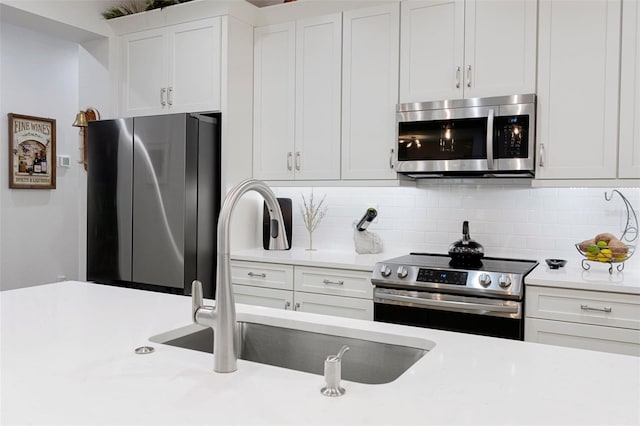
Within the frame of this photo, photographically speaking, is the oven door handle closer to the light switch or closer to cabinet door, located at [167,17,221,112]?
cabinet door, located at [167,17,221,112]

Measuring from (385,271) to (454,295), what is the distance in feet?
1.33

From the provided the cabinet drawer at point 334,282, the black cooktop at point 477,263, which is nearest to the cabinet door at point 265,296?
the cabinet drawer at point 334,282

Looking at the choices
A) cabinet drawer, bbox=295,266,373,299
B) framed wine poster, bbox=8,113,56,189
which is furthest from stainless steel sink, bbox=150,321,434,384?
framed wine poster, bbox=8,113,56,189

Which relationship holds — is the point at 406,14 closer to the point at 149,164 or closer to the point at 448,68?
the point at 448,68

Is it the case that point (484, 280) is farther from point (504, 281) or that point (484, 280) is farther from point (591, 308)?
point (591, 308)

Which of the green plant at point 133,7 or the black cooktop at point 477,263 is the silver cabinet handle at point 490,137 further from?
the green plant at point 133,7

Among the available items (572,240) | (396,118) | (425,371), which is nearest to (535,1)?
(396,118)

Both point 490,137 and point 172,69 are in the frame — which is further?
point 172,69

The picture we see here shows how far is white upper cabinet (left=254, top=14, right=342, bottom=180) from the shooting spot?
3.58 metres

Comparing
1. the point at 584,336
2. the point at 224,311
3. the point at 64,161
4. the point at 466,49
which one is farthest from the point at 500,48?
the point at 64,161

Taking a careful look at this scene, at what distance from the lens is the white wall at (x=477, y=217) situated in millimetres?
3133

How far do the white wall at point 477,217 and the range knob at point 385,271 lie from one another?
689 mm

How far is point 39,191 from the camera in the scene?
201 inches

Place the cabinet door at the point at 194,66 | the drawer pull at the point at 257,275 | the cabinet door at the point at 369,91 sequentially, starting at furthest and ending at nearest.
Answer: the cabinet door at the point at 194,66
the drawer pull at the point at 257,275
the cabinet door at the point at 369,91
